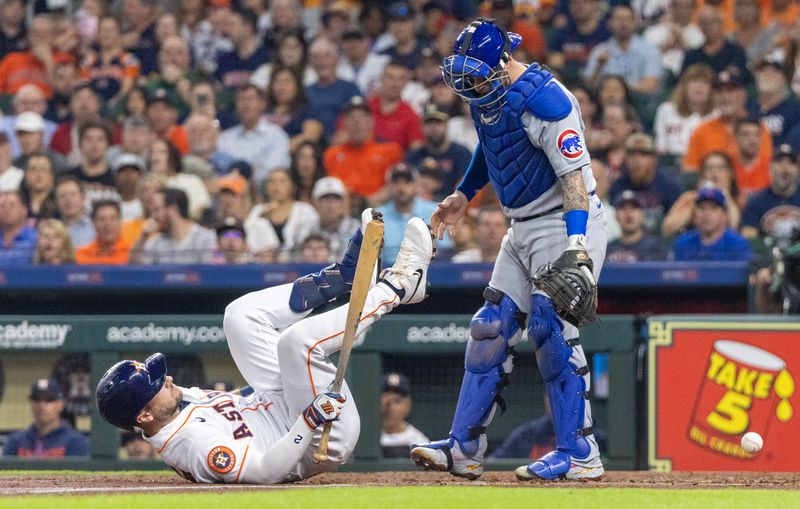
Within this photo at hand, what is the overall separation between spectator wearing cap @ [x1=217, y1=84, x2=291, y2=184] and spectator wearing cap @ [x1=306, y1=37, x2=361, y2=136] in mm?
431

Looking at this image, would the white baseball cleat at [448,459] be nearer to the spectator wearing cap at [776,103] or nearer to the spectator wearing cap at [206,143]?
the spectator wearing cap at [776,103]

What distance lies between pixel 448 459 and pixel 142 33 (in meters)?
8.31

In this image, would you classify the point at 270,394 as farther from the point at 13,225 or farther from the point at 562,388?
the point at 13,225

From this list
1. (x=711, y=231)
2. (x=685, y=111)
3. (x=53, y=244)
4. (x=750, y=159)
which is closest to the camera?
(x=711, y=231)

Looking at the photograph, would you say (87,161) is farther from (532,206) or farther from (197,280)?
(532,206)

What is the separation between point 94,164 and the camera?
10820 millimetres

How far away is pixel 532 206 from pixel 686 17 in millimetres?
6767

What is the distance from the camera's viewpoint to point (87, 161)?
35.6 feet

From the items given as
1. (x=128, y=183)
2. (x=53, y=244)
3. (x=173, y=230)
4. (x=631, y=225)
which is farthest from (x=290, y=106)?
(x=631, y=225)

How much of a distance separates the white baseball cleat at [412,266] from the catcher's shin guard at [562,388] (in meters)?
0.47

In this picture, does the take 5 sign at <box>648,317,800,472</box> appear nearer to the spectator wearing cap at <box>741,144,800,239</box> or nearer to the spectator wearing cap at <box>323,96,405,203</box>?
the spectator wearing cap at <box>741,144,800,239</box>

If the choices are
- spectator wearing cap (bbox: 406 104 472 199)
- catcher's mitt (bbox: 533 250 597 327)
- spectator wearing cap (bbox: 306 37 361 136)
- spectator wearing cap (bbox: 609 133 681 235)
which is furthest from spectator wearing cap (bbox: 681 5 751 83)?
catcher's mitt (bbox: 533 250 597 327)

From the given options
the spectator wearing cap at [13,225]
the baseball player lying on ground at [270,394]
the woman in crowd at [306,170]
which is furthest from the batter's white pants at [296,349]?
the woman in crowd at [306,170]

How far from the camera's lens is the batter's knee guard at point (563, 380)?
5461 mm
